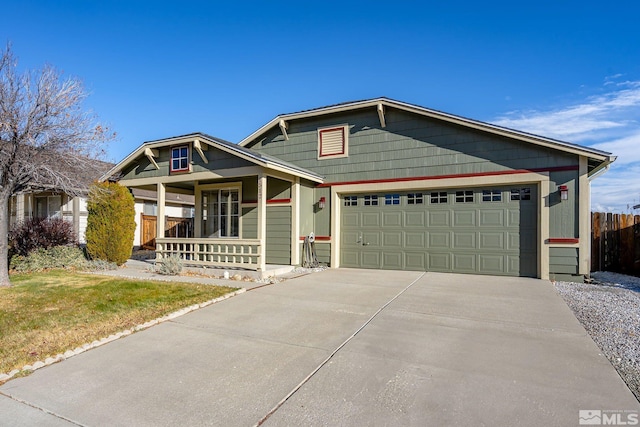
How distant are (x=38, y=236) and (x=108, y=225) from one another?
8.24 ft

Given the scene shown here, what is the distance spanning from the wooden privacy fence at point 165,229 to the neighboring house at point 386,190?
6458 mm

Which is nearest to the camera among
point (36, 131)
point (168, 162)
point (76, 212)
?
point (36, 131)

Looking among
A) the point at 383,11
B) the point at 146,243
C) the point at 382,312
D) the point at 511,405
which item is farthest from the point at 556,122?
the point at 146,243

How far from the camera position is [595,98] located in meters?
11.5

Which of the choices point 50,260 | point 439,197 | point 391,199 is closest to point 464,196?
point 439,197

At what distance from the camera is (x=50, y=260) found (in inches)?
413

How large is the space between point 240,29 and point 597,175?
12.2m

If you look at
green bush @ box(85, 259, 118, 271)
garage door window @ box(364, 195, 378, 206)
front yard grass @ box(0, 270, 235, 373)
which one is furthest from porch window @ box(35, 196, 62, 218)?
garage door window @ box(364, 195, 378, 206)

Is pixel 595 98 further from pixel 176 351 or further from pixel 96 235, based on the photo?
pixel 96 235

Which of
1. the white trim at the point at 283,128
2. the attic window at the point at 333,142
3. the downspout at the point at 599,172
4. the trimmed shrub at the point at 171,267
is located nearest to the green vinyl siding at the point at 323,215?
the attic window at the point at 333,142

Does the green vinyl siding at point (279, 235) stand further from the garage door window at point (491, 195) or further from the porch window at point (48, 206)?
the porch window at point (48, 206)

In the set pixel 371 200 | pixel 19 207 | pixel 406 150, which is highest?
pixel 406 150

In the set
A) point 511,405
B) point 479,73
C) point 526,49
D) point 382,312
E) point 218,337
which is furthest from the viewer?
point 479,73

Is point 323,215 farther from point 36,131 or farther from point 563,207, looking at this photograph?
point 36,131
